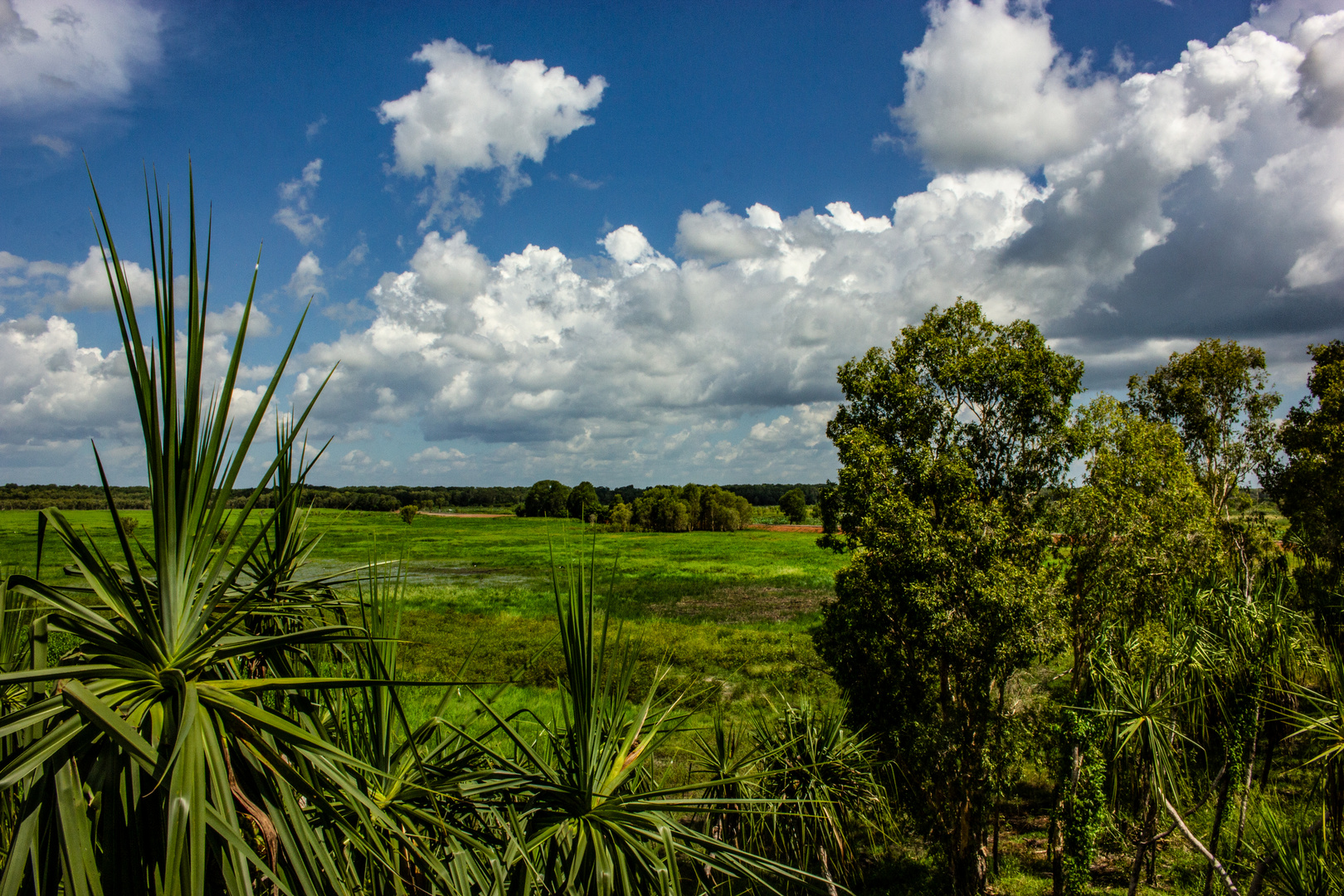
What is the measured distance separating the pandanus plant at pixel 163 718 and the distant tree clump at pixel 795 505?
128321mm

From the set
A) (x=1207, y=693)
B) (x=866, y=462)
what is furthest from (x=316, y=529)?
(x=1207, y=693)

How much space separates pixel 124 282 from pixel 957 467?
1165 centimetres

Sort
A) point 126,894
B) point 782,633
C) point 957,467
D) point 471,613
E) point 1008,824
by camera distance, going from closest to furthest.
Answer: point 126,894, point 957,467, point 1008,824, point 782,633, point 471,613

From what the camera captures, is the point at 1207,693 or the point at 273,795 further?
the point at 1207,693

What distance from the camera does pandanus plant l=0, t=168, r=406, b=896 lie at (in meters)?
2.12

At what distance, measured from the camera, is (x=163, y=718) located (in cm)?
241

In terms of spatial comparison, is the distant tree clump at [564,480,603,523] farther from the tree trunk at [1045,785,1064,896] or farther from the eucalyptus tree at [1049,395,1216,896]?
the tree trunk at [1045,785,1064,896]

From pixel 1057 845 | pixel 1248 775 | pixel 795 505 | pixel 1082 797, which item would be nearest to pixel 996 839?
pixel 1057 845

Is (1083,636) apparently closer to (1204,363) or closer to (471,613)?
(1204,363)

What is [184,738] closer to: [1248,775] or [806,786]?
[806,786]

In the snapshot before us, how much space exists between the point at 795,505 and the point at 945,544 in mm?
120580

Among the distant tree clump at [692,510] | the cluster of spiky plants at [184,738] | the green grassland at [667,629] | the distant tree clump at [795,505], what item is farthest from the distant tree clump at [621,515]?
the cluster of spiky plants at [184,738]

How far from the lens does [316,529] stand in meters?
6.54

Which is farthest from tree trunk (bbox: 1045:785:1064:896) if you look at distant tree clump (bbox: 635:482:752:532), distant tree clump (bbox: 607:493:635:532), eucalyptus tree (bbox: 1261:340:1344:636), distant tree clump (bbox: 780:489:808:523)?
distant tree clump (bbox: 780:489:808:523)
